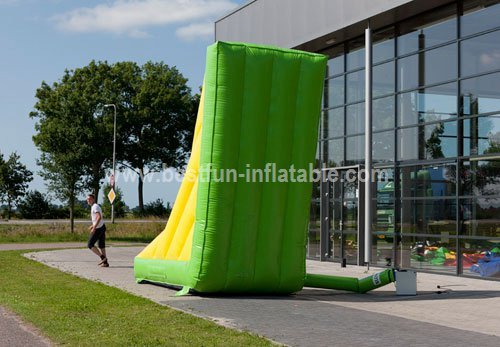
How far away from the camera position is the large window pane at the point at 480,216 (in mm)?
15062

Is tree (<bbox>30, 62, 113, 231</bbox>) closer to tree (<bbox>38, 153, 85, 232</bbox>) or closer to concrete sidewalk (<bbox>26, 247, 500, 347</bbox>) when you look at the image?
tree (<bbox>38, 153, 85, 232</bbox>)

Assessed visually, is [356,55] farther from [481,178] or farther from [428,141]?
[481,178]

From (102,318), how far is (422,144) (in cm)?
1015

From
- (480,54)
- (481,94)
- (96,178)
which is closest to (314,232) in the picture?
(481,94)

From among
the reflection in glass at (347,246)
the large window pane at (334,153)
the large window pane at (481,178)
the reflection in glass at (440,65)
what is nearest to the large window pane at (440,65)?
the reflection in glass at (440,65)

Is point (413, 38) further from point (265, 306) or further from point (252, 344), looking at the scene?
point (252, 344)

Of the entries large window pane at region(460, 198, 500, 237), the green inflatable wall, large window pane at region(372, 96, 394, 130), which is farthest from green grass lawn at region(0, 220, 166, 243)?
the green inflatable wall

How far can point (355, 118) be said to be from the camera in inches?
784

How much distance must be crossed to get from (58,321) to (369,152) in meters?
10.8

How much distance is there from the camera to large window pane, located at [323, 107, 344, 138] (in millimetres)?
20500

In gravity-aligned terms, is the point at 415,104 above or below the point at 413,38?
below

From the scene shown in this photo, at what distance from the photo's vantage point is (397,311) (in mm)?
10984

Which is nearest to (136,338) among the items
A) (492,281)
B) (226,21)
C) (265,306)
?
(265,306)

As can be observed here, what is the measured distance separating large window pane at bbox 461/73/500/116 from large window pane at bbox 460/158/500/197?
108 centimetres
